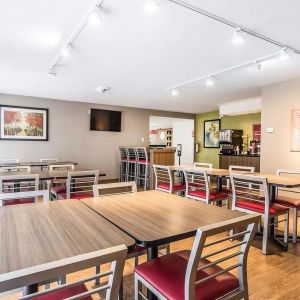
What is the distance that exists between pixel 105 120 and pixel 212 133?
3975 mm

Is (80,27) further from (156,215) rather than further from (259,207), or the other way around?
(259,207)

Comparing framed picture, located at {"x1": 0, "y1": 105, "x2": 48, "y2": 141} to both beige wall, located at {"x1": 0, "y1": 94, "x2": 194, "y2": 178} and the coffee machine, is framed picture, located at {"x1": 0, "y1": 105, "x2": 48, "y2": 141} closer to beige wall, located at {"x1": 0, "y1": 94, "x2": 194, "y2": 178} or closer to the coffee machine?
beige wall, located at {"x1": 0, "y1": 94, "x2": 194, "y2": 178}

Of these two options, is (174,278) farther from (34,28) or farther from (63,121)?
(63,121)

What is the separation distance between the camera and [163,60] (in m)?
3.81

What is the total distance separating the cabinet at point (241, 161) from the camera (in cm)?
639

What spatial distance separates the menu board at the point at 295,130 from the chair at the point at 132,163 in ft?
12.7

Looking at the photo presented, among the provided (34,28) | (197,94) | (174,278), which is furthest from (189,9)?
(197,94)

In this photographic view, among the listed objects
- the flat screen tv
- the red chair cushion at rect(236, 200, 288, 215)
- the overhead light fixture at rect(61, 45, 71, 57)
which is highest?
the overhead light fixture at rect(61, 45, 71, 57)

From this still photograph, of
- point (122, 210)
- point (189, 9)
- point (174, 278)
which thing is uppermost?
point (189, 9)

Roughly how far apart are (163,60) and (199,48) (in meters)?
0.68

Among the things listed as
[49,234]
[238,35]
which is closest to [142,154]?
[238,35]

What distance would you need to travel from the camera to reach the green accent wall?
26.2ft

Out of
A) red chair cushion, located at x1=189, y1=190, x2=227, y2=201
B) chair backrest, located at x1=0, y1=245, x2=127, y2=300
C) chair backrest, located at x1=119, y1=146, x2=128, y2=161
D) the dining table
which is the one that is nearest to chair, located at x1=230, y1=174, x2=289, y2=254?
red chair cushion, located at x1=189, y1=190, x2=227, y2=201

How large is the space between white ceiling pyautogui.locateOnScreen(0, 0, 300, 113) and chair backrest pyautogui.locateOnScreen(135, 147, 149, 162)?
5.23 feet
